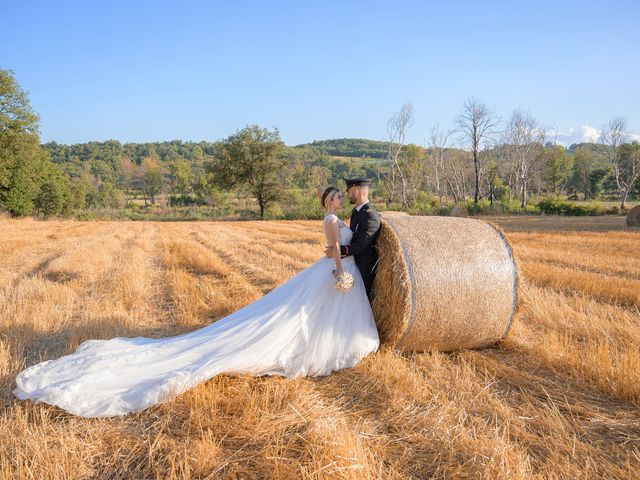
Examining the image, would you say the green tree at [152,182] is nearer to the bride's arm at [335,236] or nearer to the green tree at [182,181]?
the green tree at [182,181]

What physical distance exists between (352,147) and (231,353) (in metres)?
136

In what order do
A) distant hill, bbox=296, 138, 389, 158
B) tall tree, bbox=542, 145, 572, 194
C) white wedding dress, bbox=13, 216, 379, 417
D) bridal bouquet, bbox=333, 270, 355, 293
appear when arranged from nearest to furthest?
1. white wedding dress, bbox=13, 216, 379, 417
2. bridal bouquet, bbox=333, 270, 355, 293
3. tall tree, bbox=542, 145, 572, 194
4. distant hill, bbox=296, 138, 389, 158

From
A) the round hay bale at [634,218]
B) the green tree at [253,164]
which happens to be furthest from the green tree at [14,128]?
the round hay bale at [634,218]

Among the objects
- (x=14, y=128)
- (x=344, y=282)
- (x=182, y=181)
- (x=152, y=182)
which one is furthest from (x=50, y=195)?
(x=344, y=282)

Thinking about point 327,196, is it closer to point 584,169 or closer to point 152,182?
point 152,182

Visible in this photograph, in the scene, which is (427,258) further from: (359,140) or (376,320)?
(359,140)

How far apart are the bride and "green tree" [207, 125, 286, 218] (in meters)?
34.5

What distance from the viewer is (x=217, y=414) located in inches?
126

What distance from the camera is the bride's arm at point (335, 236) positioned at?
4188 millimetres

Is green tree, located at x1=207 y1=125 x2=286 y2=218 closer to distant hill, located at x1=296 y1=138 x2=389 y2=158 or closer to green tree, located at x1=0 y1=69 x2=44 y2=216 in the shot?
green tree, located at x1=0 y1=69 x2=44 y2=216

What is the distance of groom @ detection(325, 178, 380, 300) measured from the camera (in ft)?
14.3

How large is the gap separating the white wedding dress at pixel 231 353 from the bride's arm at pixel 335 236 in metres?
0.14

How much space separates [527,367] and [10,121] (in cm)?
2836

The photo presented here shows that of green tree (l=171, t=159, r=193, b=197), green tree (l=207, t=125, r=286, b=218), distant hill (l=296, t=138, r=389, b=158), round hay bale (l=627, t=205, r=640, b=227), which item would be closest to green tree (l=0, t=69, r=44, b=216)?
green tree (l=207, t=125, r=286, b=218)
